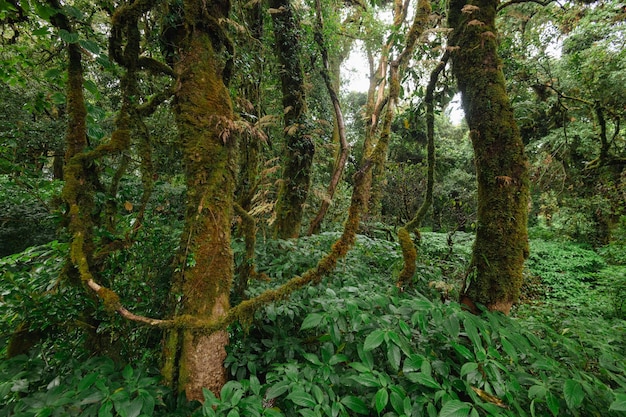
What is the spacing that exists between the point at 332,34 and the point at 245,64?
7.88 feet

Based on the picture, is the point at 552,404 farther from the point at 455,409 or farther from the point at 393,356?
the point at 393,356

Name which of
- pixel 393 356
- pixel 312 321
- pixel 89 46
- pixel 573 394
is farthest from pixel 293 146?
pixel 573 394

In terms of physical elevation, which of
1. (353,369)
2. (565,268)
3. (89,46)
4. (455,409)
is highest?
(89,46)

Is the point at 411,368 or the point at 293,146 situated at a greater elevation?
the point at 293,146

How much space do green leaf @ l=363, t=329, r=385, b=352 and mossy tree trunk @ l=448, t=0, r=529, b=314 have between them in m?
1.17

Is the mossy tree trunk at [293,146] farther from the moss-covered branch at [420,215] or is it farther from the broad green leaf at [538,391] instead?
the broad green leaf at [538,391]

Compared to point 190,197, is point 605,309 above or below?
below

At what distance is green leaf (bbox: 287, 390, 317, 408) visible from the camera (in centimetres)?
117

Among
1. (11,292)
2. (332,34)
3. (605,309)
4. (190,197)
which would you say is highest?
(332,34)

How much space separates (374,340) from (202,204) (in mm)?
1186

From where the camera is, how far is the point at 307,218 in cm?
500

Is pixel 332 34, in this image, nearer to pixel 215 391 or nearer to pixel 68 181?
pixel 68 181

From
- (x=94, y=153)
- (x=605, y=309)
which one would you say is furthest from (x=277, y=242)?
(x=605, y=309)

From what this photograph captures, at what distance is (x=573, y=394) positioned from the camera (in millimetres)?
1153
